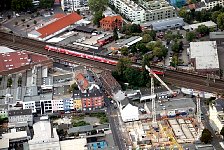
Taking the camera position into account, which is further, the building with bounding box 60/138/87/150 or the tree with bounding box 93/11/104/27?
the tree with bounding box 93/11/104/27

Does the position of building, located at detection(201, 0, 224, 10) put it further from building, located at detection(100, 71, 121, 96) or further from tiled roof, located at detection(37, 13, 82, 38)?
building, located at detection(100, 71, 121, 96)

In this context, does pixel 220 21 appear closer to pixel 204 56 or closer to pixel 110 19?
pixel 204 56

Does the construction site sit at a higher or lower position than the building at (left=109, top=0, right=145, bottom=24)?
lower

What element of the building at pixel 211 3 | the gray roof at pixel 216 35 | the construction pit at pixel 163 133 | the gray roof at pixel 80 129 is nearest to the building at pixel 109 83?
the construction pit at pixel 163 133

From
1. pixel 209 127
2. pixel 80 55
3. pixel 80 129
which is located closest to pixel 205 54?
pixel 209 127

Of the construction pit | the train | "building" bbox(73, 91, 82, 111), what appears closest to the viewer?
the construction pit

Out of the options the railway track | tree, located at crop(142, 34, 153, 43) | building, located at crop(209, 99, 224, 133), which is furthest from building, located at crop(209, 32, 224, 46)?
building, located at crop(209, 99, 224, 133)

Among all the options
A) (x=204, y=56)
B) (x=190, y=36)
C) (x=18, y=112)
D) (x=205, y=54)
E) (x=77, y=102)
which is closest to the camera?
(x=18, y=112)
